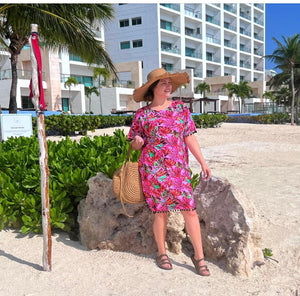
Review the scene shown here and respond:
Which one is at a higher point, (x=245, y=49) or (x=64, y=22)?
(x=245, y=49)

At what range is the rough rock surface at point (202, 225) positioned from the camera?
8.80 feet

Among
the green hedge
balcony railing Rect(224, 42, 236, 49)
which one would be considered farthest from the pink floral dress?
balcony railing Rect(224, 42, 236, 49)

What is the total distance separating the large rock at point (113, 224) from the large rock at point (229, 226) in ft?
1.01

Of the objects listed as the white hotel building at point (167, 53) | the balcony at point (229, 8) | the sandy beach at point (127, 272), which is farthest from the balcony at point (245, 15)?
the sandy beach at point (127, 272)

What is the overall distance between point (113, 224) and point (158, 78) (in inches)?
57.5

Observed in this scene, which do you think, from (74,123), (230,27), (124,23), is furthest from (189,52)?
(74,123)

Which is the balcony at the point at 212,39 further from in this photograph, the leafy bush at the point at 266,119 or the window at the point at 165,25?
the leafy bush at the point at 266,119

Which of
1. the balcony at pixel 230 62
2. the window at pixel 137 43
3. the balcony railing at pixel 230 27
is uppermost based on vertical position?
the balcony railing at pixel 230 27

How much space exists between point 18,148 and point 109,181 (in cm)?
249

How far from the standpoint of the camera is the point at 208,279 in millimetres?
2625

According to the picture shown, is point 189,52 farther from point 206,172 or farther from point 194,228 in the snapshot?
point 194,228

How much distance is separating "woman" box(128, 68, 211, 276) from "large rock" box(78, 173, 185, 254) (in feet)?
1.15

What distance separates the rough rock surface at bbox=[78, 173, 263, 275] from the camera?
8.80 feet

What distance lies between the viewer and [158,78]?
2607 millimetres
